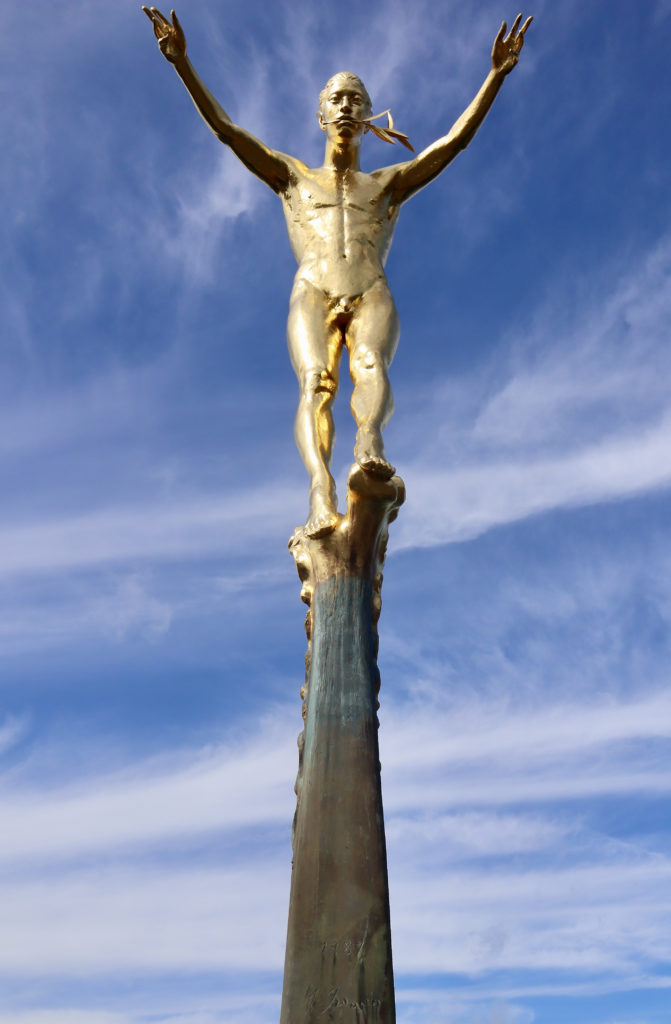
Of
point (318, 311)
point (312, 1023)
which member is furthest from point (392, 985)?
point (318, 311)

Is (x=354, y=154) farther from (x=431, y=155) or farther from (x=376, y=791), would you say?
(x=376, y=791)

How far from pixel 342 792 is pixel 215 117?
622cm

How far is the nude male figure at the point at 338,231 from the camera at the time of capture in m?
9.76

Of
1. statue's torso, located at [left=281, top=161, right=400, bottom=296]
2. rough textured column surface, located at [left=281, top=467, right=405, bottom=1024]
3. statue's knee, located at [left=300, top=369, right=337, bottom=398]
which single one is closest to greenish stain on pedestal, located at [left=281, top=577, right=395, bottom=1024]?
rough textured column surface, located at [left=281, top=467, right=405, bottom=1024]

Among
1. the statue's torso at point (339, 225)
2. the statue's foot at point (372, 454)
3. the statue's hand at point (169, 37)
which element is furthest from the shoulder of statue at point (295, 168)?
the statue's foot at point (372, 454)

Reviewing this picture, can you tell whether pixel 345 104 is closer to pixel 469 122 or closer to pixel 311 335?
pixel 469 122

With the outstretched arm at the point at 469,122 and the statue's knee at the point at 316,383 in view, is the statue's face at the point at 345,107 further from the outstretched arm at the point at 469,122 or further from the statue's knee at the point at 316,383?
the statue's knee at the point at 316,383

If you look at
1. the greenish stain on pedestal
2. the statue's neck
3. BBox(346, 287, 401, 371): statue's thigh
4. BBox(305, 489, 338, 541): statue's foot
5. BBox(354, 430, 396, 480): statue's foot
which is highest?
the statue's neck

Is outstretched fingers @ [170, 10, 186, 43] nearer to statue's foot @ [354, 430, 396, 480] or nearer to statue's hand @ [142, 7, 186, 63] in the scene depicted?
statue's hand @ [142, 7, 186, 63]

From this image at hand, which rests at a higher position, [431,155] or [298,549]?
[431,155]

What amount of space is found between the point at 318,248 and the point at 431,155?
1.49 metres

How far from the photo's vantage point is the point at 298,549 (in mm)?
9281

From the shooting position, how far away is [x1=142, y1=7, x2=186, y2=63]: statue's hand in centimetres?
1067

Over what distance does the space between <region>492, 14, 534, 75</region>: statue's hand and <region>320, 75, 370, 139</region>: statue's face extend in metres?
1.27
